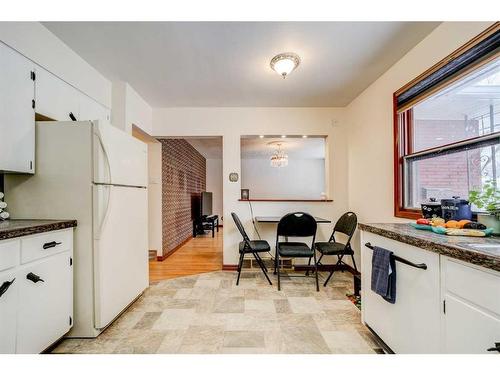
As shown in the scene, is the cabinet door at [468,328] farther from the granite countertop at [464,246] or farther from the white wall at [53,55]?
the white wall at [53,55]

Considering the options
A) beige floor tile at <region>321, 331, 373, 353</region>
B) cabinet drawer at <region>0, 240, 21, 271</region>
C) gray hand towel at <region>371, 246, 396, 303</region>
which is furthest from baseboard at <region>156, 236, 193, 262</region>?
gray hand towel at <region>371, 246, 396, 303</region>

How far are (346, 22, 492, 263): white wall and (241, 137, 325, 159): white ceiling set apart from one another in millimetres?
2134

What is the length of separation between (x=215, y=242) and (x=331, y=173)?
318 cm

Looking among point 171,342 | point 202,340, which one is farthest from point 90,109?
point 202,340

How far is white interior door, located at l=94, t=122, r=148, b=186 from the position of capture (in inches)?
67.9

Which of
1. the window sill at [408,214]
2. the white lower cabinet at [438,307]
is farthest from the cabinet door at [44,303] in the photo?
the window sill at [408,214]

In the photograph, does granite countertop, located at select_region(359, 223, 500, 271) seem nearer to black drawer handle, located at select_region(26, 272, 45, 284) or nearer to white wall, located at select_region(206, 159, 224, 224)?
black drawer handle, located at select_region(26, 272, 45, 284)

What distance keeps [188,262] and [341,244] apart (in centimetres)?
242

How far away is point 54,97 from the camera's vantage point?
1.91 meters

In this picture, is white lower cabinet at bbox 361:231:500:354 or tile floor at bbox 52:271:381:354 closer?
white lower cabinet at bbox 361:231:500:354
